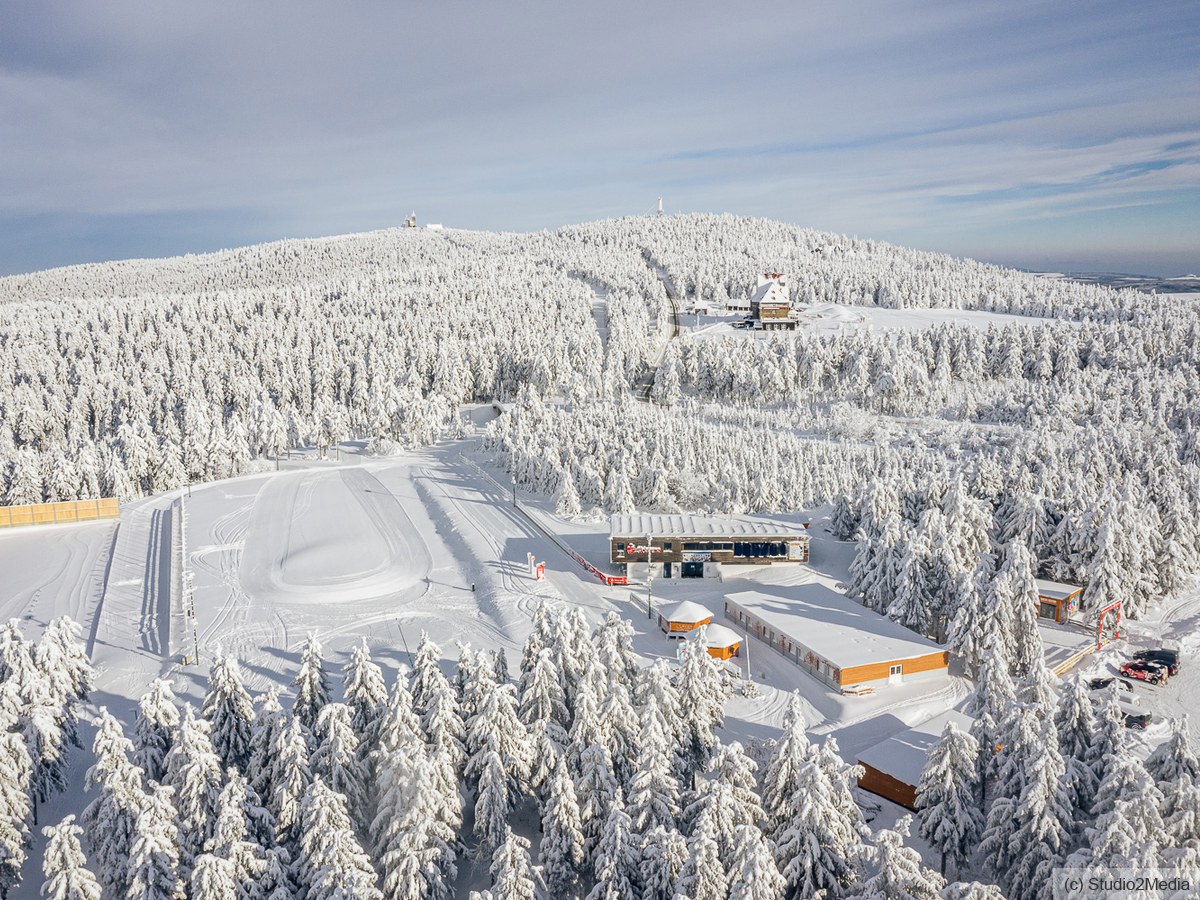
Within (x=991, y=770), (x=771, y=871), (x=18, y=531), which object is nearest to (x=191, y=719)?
(x=771, y=871)

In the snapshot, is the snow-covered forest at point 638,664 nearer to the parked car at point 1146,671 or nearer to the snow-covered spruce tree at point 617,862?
the snow-covered spruce tree at point 617,862

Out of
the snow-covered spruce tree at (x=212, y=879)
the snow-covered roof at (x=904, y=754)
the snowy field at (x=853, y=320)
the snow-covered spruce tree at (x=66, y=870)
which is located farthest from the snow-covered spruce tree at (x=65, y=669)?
the snowy field at (x=853, y=320)

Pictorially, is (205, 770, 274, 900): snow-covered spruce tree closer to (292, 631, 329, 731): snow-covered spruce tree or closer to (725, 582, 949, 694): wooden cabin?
(292, 631, 329, 731): snow-covered spruce tree

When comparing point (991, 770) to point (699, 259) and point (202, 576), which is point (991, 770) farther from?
point (699, 259)

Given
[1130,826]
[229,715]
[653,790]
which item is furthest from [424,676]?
[1130,826]

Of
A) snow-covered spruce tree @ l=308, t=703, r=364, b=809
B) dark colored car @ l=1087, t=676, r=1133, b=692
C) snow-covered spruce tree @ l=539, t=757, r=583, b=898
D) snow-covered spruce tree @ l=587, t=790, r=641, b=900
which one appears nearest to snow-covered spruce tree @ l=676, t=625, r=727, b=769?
snow-covered spruce tree @ l=539, t=757, r=583, b=898
